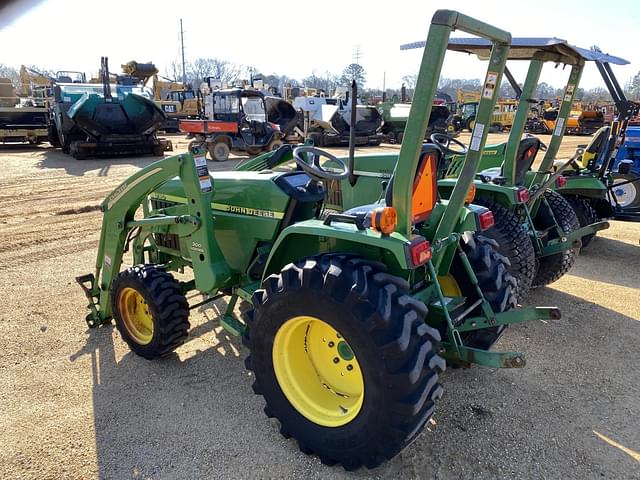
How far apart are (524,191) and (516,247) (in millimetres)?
634

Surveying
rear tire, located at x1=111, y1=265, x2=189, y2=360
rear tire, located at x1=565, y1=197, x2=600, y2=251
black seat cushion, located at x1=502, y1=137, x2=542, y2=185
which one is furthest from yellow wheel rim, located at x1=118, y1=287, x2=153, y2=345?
rear tire, located at x1=565, y1=197, x2=600, y2=251

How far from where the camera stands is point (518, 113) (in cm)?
435

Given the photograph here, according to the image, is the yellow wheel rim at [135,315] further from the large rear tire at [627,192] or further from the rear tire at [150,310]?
the large rear tire at [627,192]

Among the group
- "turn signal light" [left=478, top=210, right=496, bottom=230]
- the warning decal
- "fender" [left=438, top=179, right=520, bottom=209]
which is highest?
the warning decal

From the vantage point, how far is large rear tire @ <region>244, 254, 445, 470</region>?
2131 mm

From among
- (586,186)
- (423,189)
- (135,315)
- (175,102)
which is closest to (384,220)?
(423,189)

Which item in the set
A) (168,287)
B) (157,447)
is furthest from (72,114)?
(157,447)

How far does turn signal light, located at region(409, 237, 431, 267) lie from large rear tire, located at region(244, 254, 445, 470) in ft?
0.39

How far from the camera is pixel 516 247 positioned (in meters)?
4.12

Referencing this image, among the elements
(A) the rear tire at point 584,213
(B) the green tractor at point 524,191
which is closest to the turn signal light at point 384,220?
(B) the green tractor at point 524,191

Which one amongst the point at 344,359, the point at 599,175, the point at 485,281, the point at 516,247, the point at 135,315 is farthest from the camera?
the point at 599,175

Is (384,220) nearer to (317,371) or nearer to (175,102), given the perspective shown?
(317,371)

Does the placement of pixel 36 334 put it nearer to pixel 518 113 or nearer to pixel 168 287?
pixel 168 287

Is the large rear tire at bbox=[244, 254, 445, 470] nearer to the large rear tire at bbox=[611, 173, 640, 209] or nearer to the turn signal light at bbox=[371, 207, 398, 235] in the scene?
the turn signal light at bbox=[371, 207, 398, 235]
